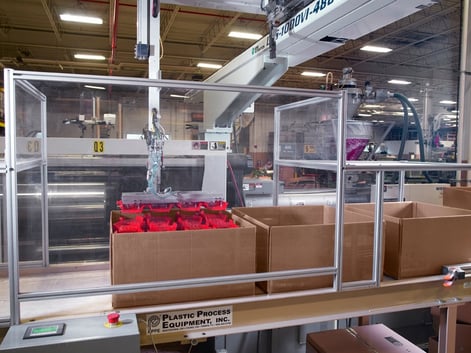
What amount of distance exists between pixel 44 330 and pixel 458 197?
2.02 metres

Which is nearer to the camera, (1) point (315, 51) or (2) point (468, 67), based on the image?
(1) point (315, 51)

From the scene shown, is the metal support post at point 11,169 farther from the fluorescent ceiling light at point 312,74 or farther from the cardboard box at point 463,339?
the fluorescent ceiling light at point 312,74

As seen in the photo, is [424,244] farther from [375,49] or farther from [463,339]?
[375,49]

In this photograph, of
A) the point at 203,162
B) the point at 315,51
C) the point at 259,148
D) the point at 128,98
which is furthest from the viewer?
the point at 259,148

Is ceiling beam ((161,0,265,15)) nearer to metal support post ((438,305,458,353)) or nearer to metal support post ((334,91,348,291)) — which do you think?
metal support post ((334,91,348,291))

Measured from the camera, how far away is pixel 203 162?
2.83 metres

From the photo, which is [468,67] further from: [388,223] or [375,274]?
[375,274]

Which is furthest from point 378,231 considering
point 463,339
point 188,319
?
point 463,339

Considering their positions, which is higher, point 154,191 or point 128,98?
point 128,98

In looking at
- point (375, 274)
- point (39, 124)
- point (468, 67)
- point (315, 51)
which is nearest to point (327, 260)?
point (375, 274)

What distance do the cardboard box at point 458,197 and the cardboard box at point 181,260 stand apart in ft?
4.44

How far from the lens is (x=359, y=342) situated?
6.21 feet

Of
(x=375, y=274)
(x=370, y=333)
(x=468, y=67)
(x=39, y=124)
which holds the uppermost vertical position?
(x=468, y=67)

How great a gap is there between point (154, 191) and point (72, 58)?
24.2 ft
